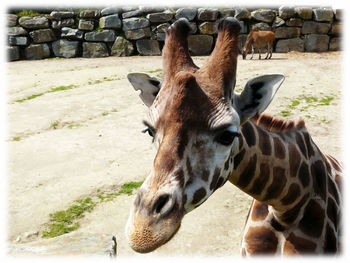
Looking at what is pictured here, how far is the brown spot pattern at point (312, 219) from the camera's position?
3064 millimetres

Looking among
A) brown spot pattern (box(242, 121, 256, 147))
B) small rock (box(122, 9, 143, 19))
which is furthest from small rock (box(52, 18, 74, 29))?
brown spot pattern (box(242, 121, 256, 147))

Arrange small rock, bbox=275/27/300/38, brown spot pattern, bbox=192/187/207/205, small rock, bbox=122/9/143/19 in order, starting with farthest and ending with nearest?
small rock, bbox=275/27/300/38 < small rock, bbox=122/9/143/19 < brown spot pattern, bbox=192/187/207/205

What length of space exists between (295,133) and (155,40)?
1506 centimetres

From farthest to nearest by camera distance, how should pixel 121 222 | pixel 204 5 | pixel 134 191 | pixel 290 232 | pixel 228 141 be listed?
pixel 204 5 → pixel 134 191 → pixel 121 222 → pixel 290 232 → pixel 228 141

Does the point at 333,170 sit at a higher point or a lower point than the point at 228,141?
lower

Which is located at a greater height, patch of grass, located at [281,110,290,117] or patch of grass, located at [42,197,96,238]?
patch of grass, located at [281,110,290,117]

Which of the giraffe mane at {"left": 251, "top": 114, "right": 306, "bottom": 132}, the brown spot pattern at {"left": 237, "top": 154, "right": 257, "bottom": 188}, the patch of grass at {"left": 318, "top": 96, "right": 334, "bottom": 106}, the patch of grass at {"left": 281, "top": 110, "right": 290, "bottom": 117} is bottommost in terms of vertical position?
the patch of grass at {"left": 281, "top": 110, "right": 290, "bottom": 117}

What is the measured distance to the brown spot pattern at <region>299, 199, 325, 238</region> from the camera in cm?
306

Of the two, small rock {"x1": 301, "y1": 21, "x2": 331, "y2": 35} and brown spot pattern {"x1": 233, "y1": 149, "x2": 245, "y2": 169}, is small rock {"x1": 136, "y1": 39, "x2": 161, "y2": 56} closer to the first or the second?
small rock {"x1": 301, "y1": 21, "x2": 331, "y2": 35}

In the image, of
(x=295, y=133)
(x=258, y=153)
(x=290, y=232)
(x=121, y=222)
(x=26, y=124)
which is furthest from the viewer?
(x=26, y=124)

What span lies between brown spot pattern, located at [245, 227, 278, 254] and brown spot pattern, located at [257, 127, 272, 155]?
28.9 inches

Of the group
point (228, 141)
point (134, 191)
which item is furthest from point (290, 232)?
point (134, 191)

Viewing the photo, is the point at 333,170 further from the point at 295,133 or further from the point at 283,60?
the point at 283,60

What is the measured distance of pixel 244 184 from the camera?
9.50 feet
